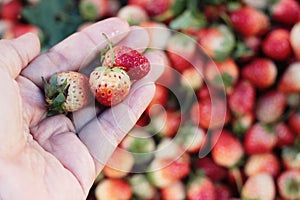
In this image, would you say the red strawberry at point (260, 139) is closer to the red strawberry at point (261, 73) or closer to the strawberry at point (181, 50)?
the red strawberry at point (261, 73)

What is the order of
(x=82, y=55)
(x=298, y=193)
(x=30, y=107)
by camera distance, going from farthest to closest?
(x=298, y=193), (x=82, y=55), (x=30, y=107)

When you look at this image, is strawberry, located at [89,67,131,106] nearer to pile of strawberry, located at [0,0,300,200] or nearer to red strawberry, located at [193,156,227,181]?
pile of strawberry, located at [0,0,300,200]

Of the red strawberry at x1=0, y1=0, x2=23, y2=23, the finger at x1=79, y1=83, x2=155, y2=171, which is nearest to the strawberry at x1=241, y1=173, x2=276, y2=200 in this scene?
the finger at x1=79, y1=83, x2=155, y2=171

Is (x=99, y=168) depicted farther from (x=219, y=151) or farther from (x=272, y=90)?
(x=272, y=90)

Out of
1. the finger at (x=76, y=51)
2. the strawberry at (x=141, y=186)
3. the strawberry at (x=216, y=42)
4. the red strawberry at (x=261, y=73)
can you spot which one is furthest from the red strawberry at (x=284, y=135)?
the finger at (x=76, y=51)

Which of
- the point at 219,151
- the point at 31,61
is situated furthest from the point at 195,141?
the point at 31,61

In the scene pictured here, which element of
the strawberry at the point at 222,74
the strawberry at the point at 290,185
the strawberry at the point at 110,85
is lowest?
the strawberry at the point at 290,185
